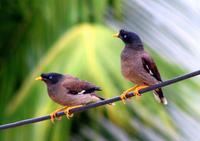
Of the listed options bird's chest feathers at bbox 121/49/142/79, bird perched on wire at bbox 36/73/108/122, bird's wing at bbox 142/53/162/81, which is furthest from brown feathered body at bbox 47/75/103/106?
bird's wing at bbox 142/53/162/81

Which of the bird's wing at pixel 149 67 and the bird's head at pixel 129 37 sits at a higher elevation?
the bird's head at pixel 129 37

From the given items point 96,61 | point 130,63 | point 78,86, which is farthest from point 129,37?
point 96,61

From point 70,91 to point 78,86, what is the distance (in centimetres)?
7

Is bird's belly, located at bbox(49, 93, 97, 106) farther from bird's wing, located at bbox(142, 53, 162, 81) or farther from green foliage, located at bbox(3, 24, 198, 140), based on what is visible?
green foliage, located at bbox(3, 24, 198, 140)

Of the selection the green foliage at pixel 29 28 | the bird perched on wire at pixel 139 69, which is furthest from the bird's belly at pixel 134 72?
the green foliage at pixel 29 28

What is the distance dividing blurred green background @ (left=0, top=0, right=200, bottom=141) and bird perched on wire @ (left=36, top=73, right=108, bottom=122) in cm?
209

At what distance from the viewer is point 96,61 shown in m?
10.4

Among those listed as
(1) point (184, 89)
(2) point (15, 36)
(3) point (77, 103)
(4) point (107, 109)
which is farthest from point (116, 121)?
(3) point (77, 103)

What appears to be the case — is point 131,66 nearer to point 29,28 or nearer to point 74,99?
point 74,99

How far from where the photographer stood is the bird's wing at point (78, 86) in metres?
7.84

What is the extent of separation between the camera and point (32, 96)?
10719mm

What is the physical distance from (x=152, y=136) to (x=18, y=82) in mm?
1362

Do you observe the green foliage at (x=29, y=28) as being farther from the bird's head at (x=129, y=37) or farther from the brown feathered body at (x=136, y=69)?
the brown feathered body at (x=136, y=69)

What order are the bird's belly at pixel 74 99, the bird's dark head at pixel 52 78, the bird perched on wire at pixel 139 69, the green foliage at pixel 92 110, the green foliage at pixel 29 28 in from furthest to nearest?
the green foliage at pixel 29 28 → the green foliage at pixel 92 110 → the bird's dark head at pixel 52 78 → the bird's belly at pixel 74 99 → the bird perched on wire at pixel 139 69
